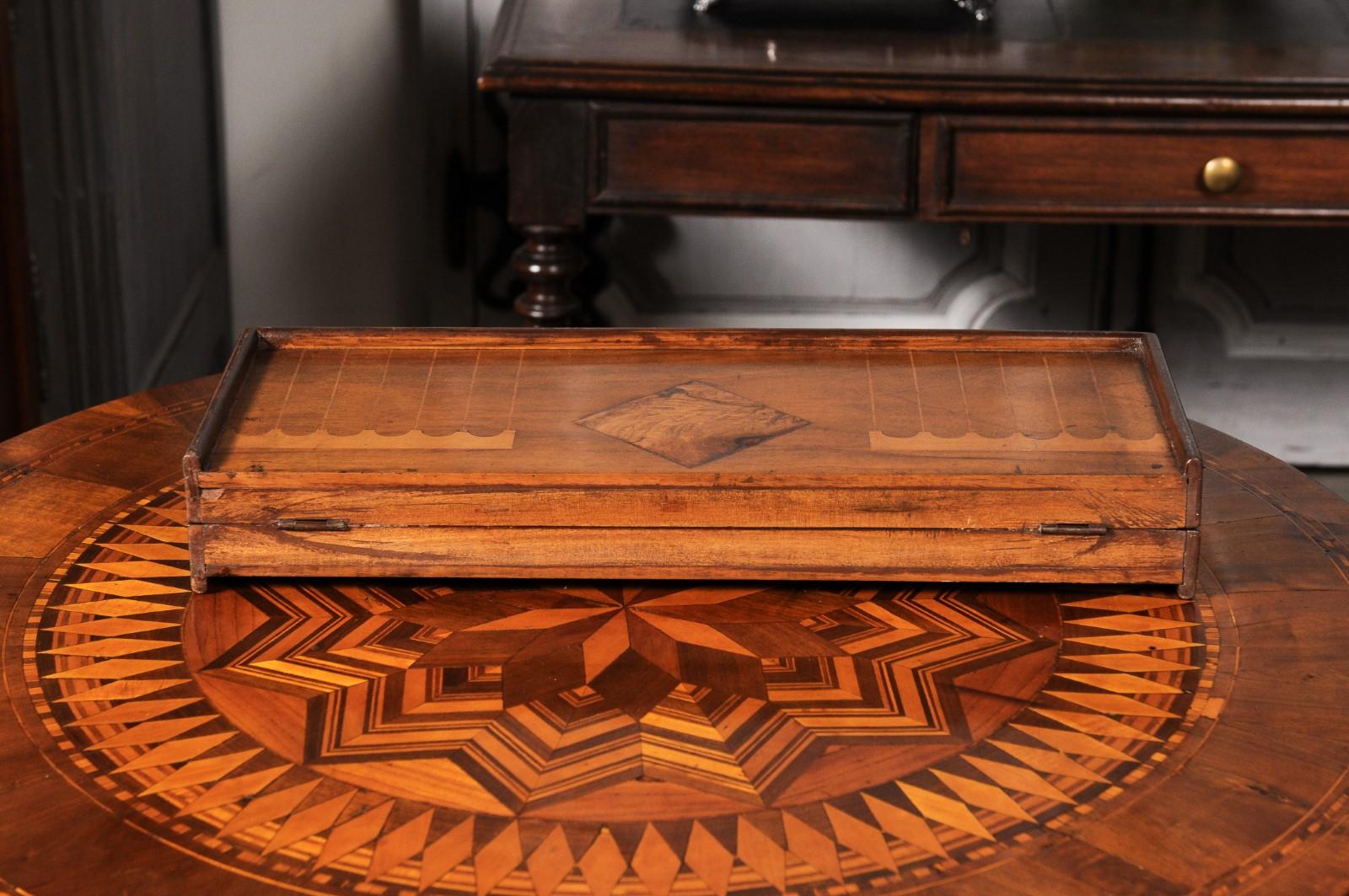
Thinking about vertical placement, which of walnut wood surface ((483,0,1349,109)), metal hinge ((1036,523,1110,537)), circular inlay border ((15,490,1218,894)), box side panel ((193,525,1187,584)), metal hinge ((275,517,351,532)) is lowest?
circular inlay border ((15,490,1218,894))

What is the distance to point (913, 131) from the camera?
4.80 feet

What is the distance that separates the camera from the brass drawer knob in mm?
1469

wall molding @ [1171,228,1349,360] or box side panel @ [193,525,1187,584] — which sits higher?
box side panel @ [193,525,1187,584]

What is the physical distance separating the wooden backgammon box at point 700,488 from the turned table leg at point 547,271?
63cm

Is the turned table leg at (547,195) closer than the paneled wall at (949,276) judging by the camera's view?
Yes

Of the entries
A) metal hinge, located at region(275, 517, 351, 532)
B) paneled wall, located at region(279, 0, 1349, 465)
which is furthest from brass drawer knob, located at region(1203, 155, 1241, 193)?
metal hinge, located at region(275, 517, 351, 532)

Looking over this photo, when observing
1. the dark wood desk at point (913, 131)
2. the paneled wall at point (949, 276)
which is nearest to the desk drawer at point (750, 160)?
the dark wood desk at point (913, 131)

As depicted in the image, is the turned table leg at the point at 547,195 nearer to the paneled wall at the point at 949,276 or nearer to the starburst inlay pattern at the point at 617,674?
the paneled wall at the point at 949,276

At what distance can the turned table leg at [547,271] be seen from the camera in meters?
1.54

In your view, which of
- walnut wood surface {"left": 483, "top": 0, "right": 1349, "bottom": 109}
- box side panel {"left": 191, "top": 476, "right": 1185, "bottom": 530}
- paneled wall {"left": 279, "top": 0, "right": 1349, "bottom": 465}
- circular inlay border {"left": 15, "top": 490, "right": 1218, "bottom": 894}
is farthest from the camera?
paneled wall {"left": 279, "top": 0, "right": 1349, "bottom": 465}

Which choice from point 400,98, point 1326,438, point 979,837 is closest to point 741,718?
point 979,837

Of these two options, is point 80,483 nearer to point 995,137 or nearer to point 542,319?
point 542,319

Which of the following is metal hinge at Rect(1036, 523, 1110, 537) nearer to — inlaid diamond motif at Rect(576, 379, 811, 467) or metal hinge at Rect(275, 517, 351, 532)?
inlaid diamond motif at Rect(576, 379, 811, 467)

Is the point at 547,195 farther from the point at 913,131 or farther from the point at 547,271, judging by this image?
the point at 913,131
